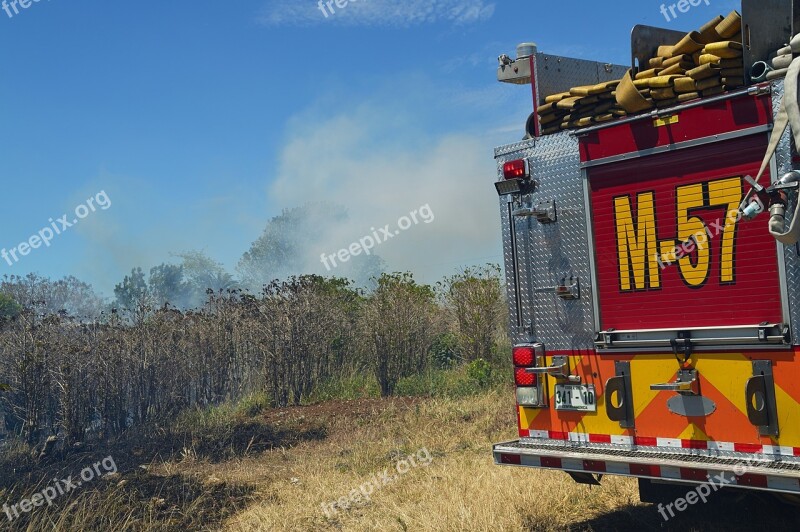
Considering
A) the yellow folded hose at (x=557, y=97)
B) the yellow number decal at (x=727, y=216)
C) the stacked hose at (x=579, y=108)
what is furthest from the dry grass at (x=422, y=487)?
the yellow folded hose at (x=557, y=97)

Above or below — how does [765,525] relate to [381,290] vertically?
below

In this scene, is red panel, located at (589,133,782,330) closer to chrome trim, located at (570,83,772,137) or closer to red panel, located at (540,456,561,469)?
chrome trim, located at (570,83,772,137)

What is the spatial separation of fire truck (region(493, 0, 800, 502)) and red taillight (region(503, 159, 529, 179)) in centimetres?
1

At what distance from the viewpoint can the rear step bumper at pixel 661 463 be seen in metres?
4.10

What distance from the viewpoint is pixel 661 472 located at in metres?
4.54

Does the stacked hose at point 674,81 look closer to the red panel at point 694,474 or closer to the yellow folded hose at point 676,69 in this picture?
the yellow folded hose at point 676,69

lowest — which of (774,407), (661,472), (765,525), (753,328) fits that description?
(765,525)

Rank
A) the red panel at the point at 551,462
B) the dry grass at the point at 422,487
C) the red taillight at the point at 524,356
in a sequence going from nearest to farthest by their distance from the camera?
the red panel at the point at 551,462, the red taillight at the point at 524,356, the dry grass at the point at 422,487

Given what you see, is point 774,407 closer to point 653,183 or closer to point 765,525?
point 653,183

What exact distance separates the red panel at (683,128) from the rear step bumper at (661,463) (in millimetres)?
1801

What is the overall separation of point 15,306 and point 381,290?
38.4 feet

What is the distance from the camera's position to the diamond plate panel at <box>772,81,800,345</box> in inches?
163

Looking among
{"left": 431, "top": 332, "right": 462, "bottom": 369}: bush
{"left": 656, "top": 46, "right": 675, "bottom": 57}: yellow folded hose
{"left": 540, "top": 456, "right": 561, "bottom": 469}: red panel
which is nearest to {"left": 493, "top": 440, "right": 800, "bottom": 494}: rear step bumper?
{"left": 540, "top": 456, "right": 561, "bottom": 469}: red panel

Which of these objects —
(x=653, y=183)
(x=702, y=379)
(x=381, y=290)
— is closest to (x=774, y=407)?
(x=702, y=379)
